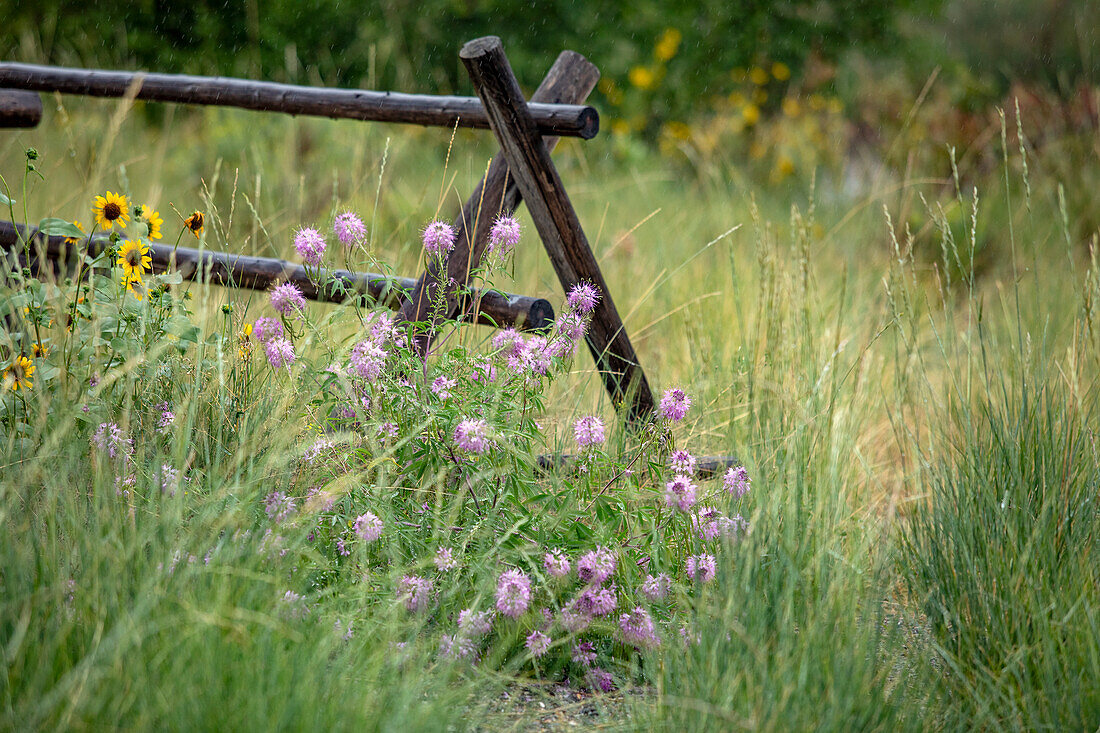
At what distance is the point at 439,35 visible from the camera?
8586 millimetres

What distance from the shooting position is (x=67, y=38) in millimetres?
7812

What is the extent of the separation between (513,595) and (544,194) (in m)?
1.33

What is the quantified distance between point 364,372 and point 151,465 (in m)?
0.55

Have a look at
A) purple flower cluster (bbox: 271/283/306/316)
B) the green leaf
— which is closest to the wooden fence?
purple flower cluster (bbox: 271/283/306/316)

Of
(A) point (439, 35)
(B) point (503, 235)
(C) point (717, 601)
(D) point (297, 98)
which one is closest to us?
(C) point (717, 601)

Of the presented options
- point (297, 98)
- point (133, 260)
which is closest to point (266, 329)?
point (133, 260)

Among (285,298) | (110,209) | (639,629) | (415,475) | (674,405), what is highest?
(110,209)

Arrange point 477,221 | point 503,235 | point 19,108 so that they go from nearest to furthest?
point 503,235
point 477,221
point 19,108

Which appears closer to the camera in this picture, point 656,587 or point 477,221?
point 656,587

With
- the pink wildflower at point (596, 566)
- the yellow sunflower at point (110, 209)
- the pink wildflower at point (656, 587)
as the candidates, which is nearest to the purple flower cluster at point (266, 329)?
the yellow sunflower at point (110, 209)

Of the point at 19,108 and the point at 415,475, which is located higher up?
the point at 19,108

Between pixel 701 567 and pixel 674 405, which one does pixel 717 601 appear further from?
pixel 674 405

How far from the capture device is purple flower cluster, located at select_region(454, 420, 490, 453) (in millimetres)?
1903

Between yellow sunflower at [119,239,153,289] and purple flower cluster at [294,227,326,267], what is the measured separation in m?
0.50
